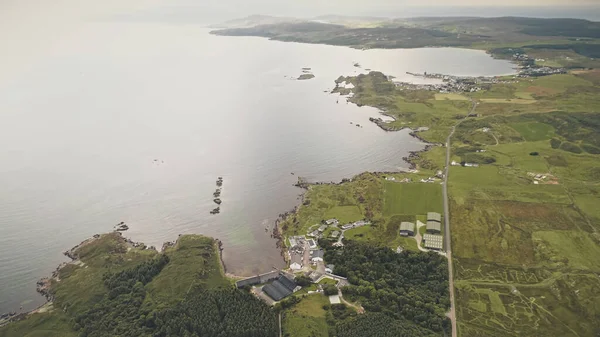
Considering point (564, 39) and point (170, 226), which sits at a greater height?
point (564, 39)

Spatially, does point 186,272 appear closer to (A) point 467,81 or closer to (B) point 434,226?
(B) point 434,226

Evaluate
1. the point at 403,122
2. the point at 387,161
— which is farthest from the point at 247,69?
the point at 387,161

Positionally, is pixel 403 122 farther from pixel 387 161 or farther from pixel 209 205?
pixel 209 205

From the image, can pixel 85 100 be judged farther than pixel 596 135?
Yes

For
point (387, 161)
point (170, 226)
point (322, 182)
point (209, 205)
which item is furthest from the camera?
point (387, 161)

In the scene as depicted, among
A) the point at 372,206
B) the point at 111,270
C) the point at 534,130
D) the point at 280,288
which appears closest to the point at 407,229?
the point at 372,206

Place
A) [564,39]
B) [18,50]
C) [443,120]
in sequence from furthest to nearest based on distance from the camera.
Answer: [18,50] < [564,39] < [443,120]
